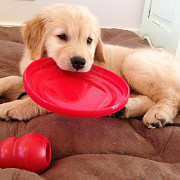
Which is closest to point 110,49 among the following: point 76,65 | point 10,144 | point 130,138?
point 76,65

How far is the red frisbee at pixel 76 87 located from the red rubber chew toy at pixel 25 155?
27 cm

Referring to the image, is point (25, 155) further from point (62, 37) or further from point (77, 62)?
point (62, 37)

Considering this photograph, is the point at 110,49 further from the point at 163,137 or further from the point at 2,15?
the point at 2,15

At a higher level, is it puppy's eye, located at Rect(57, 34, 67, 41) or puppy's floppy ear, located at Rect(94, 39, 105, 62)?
puppy's eye, located at Rect(57, 34, 67, 41)

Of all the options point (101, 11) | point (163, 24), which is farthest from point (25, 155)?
point (101, 11)

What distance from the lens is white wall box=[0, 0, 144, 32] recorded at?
159 inches

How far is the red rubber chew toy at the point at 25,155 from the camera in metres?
1.14

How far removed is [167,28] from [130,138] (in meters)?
2.53

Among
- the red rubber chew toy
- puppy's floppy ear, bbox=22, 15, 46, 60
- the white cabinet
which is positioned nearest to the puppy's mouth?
puppy's floppy ear, bbox=22, 15, 46, 60

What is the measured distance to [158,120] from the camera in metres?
1.67

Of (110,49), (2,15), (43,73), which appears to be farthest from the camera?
(2,15)

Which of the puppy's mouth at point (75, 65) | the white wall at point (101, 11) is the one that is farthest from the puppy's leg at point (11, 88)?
the white wall at point (101, 11)

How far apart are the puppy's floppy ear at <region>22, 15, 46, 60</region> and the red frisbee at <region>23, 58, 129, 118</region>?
148 mm

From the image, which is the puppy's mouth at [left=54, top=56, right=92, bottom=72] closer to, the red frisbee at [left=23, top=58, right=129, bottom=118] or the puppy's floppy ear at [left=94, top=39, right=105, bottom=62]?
the red frisbee at [left=23, top=58, right=129, bottom=118]
